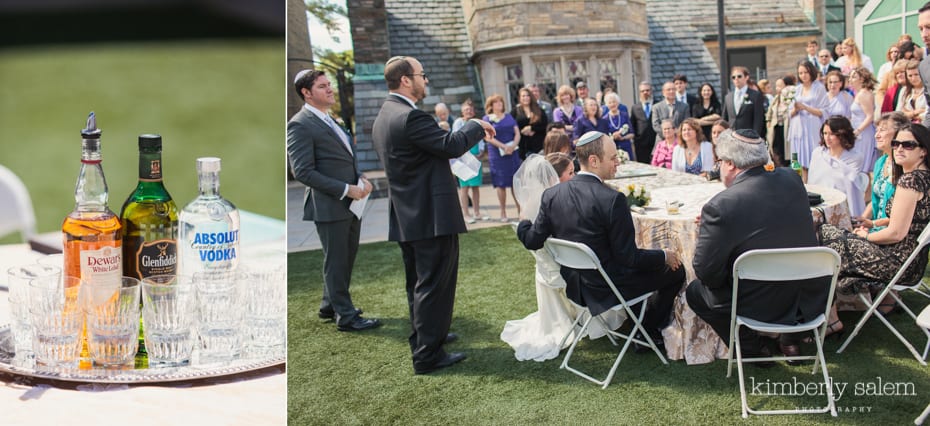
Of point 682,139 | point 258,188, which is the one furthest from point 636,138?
point 258,188

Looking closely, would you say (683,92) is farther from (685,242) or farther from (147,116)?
(147,116)

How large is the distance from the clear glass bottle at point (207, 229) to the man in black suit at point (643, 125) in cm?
269

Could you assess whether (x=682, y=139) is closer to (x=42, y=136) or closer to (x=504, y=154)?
(x=504, y=154)

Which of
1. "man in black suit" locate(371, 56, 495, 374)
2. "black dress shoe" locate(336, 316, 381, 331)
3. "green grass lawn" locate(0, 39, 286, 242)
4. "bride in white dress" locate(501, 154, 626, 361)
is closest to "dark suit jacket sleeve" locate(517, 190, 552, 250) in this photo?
"bride in white dress" locate(501, 154, 626, 361)

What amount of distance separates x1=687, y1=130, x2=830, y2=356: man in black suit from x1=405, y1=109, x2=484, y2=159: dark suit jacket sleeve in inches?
33.9

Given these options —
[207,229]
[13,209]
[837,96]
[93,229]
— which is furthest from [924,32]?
[13,209]

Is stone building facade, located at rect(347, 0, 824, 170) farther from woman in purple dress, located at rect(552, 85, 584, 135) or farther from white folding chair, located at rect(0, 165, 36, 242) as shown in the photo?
white folding chair, located at rect(0, 165, 36, 242)

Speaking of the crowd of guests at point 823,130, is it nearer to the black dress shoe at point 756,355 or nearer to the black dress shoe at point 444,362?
the black dress shoe at point 756,355

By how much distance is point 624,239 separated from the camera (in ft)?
10.8

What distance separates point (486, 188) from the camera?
5.27 m

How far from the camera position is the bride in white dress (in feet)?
11.9

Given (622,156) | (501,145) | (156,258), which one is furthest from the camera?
(622,156)

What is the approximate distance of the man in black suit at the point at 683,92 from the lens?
13.3 ft

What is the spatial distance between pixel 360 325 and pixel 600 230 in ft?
4.09
